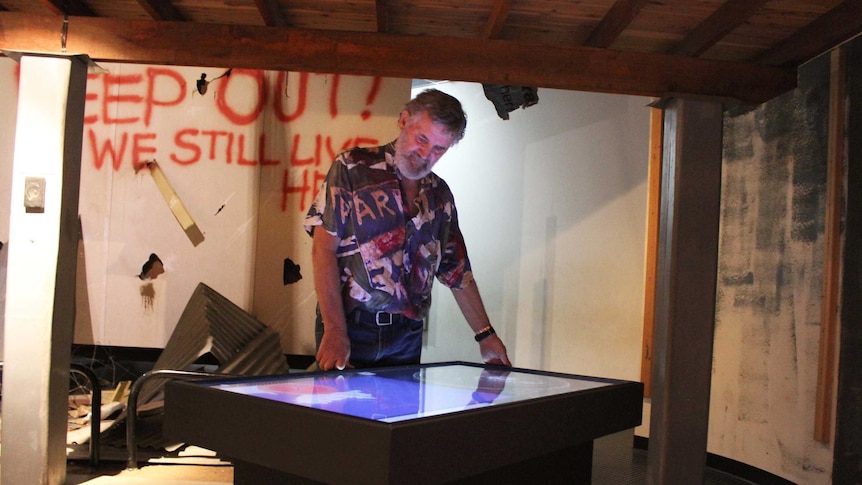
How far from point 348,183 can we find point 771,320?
313 cm

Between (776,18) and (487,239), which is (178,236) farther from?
(776,18)

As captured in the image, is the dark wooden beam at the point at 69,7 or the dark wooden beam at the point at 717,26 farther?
the dark wooden beam at the point at 69,7

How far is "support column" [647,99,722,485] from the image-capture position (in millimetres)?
3404

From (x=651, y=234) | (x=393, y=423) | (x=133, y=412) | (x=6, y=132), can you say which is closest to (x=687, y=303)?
(x=651, y=234)

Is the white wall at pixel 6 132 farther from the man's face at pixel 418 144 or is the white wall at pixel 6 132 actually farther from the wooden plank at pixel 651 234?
the wooden plank at pixel 651 234

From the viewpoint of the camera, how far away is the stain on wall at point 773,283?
4.00 m

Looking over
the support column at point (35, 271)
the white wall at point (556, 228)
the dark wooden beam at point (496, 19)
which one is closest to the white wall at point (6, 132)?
the support column at point (35, 271)

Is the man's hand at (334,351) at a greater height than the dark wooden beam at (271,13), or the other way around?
the dark wooden beam at (271,13)

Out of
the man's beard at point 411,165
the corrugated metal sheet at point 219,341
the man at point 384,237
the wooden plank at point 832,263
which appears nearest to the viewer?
the man at point 384,237

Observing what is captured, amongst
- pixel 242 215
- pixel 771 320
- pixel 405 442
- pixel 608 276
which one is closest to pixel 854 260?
pixel 771 320

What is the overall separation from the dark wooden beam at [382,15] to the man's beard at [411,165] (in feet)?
3.00

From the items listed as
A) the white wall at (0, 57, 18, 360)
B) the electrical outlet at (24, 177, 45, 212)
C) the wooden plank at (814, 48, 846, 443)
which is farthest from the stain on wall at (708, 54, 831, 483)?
the white wall at (0, 57, 18, 360)

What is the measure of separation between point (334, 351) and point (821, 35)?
2.49 metres

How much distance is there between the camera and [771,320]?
14.3 ft
